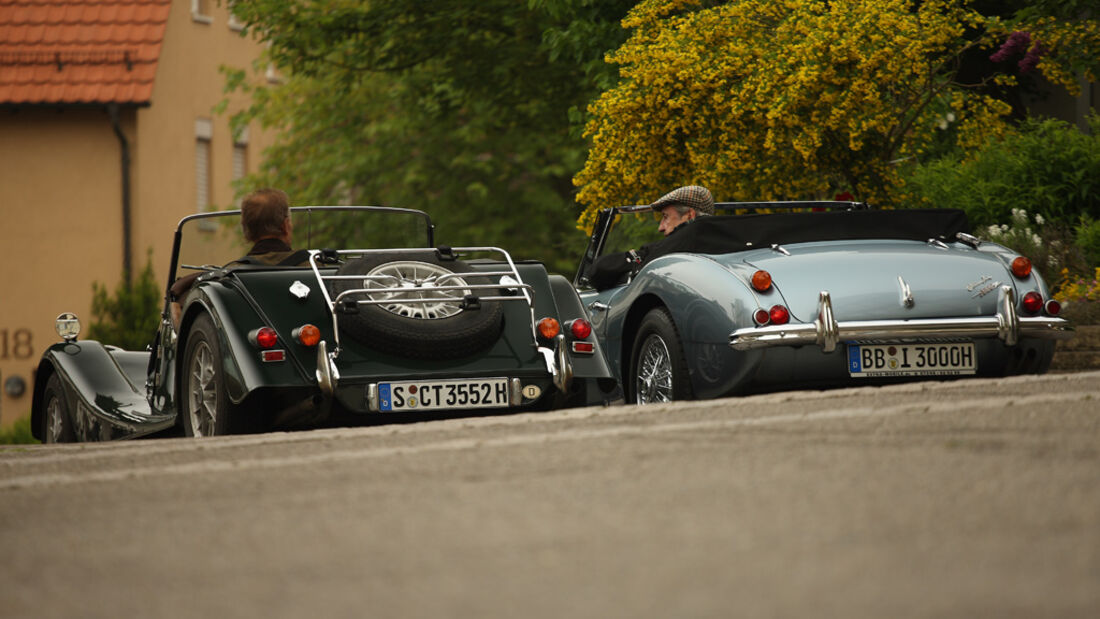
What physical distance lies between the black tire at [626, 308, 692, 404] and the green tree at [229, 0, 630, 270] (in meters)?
9.89

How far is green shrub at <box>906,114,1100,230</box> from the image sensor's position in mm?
13102

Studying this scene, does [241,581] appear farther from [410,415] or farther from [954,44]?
[954,44]

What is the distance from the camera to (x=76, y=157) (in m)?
28.7

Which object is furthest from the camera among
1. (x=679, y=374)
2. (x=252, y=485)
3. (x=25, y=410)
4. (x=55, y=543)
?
(x=25, y=410)

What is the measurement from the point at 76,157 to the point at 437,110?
6730mm

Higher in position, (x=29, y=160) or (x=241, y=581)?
(x=29, y=160)

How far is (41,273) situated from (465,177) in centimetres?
732

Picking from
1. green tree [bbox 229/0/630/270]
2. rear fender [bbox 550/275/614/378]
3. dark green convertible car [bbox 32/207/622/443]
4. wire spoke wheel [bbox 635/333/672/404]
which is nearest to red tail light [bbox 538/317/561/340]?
dark green convertible car [bbox 32/207/622/443]

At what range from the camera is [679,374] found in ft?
27.7

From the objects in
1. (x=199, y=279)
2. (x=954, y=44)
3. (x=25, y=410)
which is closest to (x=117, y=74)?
(x=25, y=410)

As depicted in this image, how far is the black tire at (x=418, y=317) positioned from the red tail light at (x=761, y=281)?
3.96ft

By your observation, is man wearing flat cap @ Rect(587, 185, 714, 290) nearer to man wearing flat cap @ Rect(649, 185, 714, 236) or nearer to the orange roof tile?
man wearing flat cap @ Rect(649, 185, 714, 236)

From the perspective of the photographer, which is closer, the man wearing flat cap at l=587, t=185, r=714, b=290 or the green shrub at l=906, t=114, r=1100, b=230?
the man wearing flat cap at l=587, t=185, r=714, b=290

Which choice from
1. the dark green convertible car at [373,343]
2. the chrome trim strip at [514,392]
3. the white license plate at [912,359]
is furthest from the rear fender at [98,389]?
the white license plate at [912,359]
